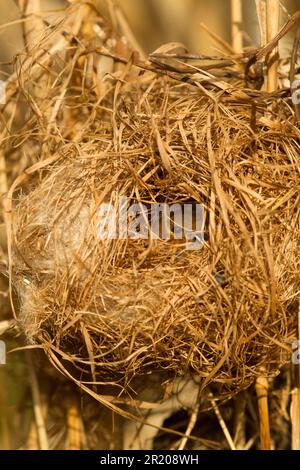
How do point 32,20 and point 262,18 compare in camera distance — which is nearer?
point 262,18

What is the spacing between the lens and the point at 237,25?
3.51 ft

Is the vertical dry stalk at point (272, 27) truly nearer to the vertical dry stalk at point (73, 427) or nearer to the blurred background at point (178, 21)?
the blurred background at point (178, 21)

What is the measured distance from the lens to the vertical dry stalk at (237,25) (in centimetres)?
105

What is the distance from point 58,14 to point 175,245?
49cm

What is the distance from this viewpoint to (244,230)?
81 cm

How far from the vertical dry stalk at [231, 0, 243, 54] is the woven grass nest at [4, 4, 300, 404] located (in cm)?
15

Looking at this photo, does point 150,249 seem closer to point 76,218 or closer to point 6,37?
point 76,218

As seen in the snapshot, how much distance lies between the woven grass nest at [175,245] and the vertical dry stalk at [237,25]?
148 mm

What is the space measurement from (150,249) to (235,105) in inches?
9.7

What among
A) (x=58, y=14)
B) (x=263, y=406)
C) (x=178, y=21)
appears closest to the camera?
(x=263, y=406)

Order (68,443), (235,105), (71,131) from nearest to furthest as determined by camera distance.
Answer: (235,105), (71,131), (68,443)

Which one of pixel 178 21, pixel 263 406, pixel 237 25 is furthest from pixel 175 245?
pixel 178 21

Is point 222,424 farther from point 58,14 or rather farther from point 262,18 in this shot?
point 58,14

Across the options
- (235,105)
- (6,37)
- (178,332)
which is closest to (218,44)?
(235,105)
